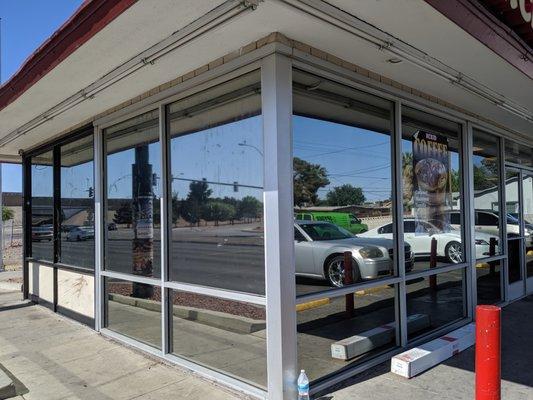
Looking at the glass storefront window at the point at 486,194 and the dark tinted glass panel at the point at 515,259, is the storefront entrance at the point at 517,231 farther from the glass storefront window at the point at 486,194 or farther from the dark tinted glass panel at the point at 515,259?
the glass storefront window at the point at 486,194

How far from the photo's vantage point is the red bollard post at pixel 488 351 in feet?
8.64

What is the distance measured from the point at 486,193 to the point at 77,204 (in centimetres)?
661

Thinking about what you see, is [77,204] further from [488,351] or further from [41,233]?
[488,351]

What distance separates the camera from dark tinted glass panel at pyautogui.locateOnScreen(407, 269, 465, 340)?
6.50 meters

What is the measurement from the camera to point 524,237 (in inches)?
→ 346

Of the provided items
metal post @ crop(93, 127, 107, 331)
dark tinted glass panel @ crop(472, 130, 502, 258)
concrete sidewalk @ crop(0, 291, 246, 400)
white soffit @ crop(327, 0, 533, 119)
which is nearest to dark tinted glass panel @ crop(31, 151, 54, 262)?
concrete sidewalk @ crop(0, 291, 246, 400)

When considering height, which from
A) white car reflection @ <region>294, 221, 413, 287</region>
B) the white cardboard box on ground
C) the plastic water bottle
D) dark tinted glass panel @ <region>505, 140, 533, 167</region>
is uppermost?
dark tinted glass panel @ <region>505, 140, 533, 167</region>

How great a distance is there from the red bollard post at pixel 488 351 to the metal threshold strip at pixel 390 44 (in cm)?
229

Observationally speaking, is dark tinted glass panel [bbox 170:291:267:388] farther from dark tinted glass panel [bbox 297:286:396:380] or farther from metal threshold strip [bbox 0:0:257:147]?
metal threshold strip [bbox 0:0:257:147]

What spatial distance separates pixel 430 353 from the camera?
494cm

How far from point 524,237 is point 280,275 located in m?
6.71

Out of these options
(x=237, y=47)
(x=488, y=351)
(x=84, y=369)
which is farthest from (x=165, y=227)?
(x=488, y=351)

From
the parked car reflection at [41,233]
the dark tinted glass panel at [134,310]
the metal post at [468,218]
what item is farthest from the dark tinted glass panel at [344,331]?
the parked car reflection at [41,233]

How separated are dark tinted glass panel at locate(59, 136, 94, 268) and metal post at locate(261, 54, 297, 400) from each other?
12.7ft
